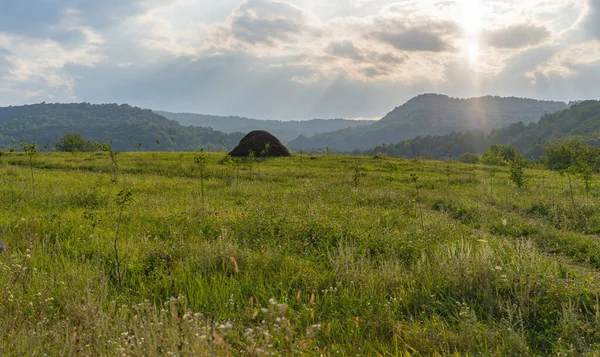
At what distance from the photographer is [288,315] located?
5176 millimetres

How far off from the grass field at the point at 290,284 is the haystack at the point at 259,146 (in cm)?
3350

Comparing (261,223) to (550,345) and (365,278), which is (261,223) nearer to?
(365,278)

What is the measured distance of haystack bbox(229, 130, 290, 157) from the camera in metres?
46.2

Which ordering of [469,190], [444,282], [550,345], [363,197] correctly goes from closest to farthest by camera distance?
[550,345] → [444,282] → [363,197] → [469,190]

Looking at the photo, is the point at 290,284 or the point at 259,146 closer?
the point at 290,284

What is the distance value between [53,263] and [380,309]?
6189 mm

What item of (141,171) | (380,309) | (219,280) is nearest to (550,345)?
(380,309)

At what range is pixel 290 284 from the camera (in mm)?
6031

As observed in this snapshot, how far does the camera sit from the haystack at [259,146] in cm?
4616

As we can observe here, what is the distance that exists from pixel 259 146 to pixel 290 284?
41.2 m

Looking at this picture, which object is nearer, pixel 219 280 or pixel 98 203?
pixel 219 280

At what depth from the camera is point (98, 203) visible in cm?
1298

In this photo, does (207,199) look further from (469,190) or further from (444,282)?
(469,190)

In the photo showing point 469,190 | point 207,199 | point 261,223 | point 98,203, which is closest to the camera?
point 261,223
